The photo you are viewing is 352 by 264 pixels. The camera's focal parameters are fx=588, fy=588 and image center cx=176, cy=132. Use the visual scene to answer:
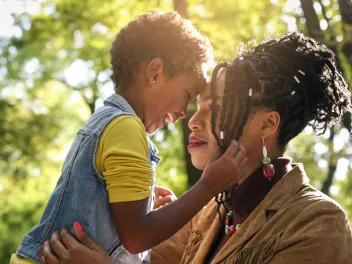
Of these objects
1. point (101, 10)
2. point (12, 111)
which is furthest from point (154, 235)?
point (12, 111)

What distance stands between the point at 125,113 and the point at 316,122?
1016 mm

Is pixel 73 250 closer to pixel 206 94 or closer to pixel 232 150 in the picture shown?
pixel 232 150

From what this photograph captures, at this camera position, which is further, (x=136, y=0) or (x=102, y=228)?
(x=136, y=0)

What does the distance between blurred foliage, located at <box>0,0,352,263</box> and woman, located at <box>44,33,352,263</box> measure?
3.26 metres

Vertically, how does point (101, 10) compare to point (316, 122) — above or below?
above

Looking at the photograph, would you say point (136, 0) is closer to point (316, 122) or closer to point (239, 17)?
point (239, 17)

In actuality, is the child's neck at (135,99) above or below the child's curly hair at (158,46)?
below

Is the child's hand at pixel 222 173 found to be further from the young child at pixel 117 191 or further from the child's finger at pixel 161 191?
the child's finger at pixel 161 191

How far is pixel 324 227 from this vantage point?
235cm

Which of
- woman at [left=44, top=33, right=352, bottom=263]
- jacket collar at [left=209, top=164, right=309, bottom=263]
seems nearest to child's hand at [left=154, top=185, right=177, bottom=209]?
woman at [left=44, top=33, right=352, bottom=263]

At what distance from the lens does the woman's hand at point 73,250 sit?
242cm

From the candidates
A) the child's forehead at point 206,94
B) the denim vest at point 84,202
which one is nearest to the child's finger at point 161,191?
the child's forehead at point 206,94

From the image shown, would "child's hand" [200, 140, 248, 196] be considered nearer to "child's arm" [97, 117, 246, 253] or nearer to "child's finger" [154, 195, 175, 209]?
"child's arm" [97, 117, 246, 253]

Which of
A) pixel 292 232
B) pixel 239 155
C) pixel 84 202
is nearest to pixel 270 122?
pixel 239 155
